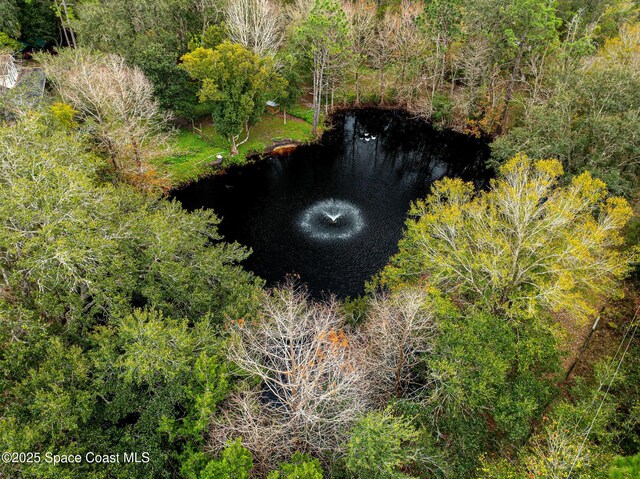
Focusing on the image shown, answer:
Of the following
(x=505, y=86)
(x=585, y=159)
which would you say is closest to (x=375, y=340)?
(x=585, y=159)

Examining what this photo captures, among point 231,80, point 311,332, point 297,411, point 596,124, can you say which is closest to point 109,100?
point 231,80

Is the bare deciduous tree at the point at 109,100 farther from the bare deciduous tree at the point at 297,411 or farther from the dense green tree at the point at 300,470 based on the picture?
the dense green tree at the point at 300,470

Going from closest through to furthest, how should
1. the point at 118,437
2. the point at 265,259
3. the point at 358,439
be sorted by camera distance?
the point at 358,439 → the point at 118,437 → the point at 265,259

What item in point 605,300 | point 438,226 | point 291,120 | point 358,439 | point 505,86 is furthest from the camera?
point 291,120

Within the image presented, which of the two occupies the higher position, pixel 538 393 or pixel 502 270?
pixel 502 270

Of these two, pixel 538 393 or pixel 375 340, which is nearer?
pixel 538 393

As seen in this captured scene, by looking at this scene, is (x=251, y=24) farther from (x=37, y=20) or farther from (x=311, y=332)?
(x=311, y=332)

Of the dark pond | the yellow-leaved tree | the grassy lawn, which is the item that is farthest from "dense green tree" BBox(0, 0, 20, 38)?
the yellow-leaved tree

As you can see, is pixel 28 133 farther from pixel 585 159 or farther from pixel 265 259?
pixel 585 159
